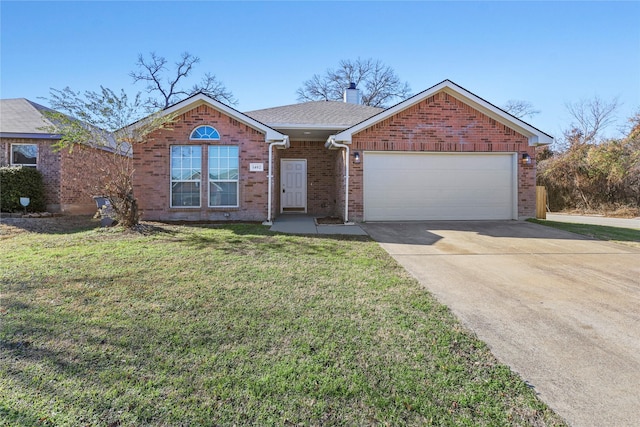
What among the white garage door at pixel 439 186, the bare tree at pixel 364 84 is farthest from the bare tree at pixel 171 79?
the white garage door at pixel 439 186

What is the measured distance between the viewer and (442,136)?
10.7m

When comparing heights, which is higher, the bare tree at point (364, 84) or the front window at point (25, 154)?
the bare tree at point (364, 84)

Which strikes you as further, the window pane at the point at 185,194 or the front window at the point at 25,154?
Result: the front window at the point at 25,154

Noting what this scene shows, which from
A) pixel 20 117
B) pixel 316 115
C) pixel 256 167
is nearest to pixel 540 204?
pixel 316 115

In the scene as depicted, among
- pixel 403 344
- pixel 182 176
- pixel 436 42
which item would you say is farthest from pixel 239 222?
pixel 436 42

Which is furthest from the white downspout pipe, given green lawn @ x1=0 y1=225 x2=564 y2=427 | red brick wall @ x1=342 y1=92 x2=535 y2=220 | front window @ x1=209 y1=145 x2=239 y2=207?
green lawn @ x1=0 y1=225 x2=564 y2=427

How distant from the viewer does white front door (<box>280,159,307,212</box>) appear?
1347 centimetres

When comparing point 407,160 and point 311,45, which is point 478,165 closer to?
point 407,160

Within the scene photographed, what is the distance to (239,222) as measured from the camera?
10.2 m

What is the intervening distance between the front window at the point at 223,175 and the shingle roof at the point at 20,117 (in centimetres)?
610

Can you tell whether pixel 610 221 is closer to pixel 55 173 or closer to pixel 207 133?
pixel 207 133

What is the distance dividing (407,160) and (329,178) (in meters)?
3.70

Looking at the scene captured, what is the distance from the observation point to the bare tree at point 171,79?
2636 centimetres

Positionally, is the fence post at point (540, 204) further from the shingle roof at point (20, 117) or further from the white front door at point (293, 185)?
the shingle roof at point (20, 117)
